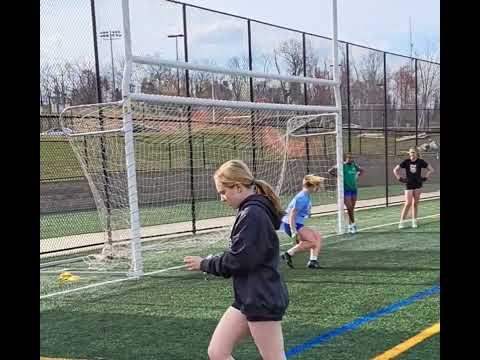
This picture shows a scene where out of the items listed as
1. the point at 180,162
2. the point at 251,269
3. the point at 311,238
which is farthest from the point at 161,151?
the point at 251,269

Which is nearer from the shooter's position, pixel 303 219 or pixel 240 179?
pixel 240 179

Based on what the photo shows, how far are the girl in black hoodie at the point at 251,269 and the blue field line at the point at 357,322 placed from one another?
6.03ft

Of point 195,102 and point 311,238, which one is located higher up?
point 195,102

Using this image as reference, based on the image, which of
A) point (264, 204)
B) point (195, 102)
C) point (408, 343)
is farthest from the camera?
point (195, 102)

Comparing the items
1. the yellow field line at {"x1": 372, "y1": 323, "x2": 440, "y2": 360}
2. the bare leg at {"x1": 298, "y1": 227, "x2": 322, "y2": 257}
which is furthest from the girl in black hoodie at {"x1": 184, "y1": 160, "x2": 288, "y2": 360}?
the bare leg at {"x1": 298, "y1": 227, "x2": 322, "y2": 257}

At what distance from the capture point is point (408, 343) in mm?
6219

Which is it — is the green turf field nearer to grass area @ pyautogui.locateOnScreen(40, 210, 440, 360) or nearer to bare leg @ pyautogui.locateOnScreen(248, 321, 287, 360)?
grass area @ pyautogui.locateOnScreen(40, 210, 440, 360)

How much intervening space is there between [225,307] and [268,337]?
12.9ft

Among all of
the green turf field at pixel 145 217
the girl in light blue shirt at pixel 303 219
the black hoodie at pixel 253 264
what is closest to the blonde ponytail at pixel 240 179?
the black hoodie at pixel 253 264

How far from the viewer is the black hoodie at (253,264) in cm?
412

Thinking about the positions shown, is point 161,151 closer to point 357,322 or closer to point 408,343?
point 357,322

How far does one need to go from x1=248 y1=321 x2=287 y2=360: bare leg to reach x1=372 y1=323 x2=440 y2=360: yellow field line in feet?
6.23

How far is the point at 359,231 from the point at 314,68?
9.26 metres
